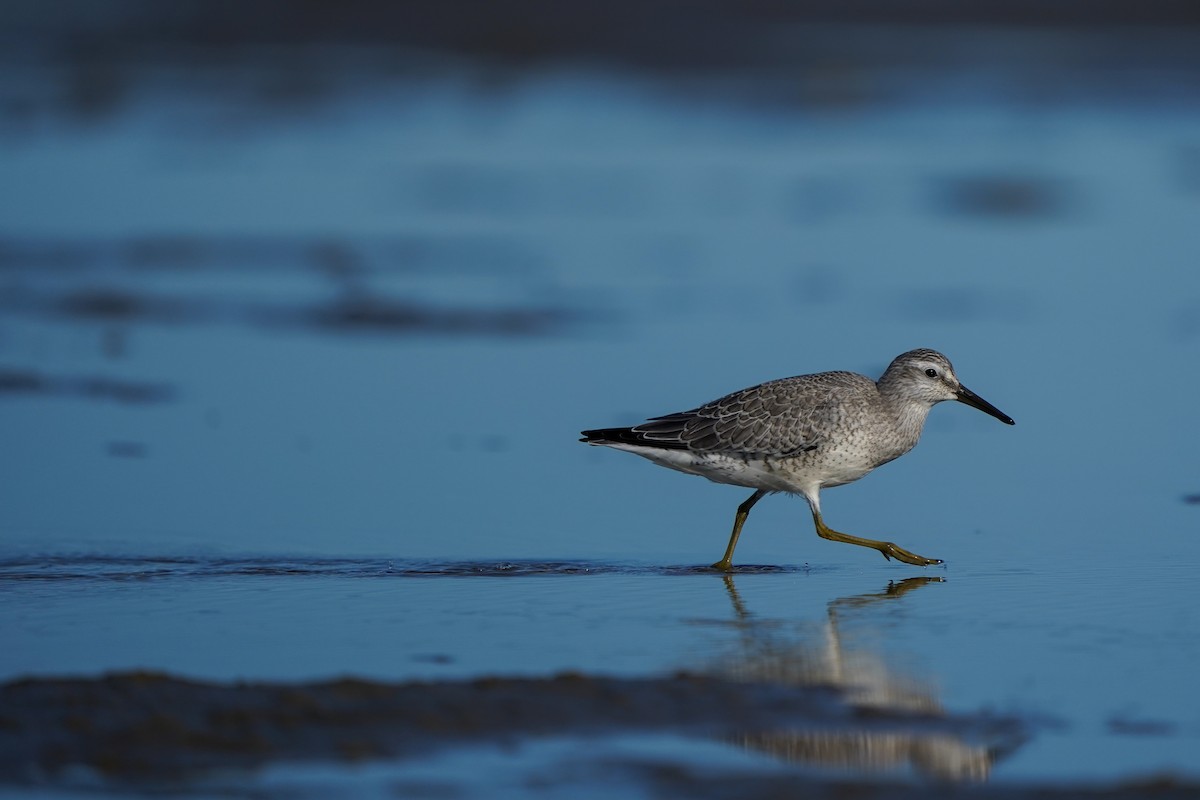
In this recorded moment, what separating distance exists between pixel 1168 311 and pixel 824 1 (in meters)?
25.1

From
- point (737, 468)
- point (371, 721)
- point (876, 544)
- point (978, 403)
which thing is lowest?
point (371, 721)

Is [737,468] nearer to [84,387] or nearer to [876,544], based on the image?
[876,544]

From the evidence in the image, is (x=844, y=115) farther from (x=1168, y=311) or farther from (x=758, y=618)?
(x=758, y=618)

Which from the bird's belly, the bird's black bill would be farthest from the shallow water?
the bird's black bill

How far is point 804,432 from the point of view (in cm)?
1020

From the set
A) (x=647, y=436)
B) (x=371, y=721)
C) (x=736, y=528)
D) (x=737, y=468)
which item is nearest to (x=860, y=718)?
(x=371, y=721)

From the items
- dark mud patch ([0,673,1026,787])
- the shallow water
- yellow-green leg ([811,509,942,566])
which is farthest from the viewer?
yellow-green leg ([811,509,942,566])

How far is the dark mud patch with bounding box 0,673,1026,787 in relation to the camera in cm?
649

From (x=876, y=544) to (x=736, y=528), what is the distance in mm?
765

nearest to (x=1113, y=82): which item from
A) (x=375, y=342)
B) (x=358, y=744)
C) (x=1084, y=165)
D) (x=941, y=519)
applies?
(x=1084, y=165)

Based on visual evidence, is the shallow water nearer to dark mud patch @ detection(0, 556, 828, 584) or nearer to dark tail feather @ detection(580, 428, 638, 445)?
dark mud patch @ detection(0, 556, 828, 584)

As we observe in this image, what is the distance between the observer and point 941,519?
34.4 ft

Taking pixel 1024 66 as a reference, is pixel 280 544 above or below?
below

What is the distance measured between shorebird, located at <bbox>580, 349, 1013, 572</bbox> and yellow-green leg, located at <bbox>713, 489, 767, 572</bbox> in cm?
1
